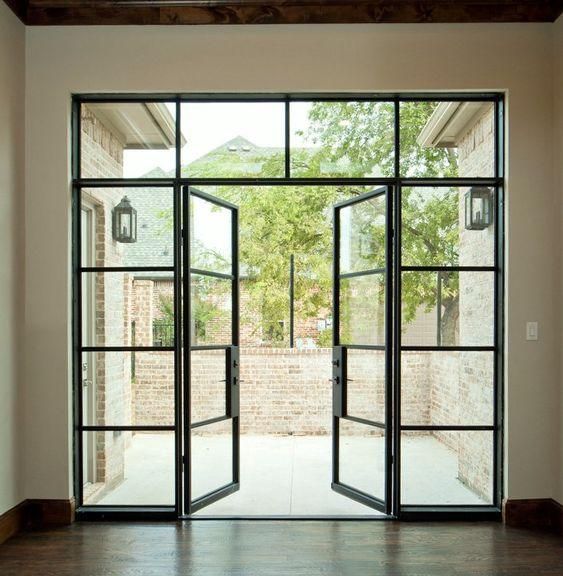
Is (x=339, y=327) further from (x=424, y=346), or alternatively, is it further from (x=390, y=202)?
(x=390, y=202)

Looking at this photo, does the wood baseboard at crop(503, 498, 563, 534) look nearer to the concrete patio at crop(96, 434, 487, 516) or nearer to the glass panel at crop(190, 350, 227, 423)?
the concrete patio at crop(96, 434, 487, 516)

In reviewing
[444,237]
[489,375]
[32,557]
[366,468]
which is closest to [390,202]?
[444,237]

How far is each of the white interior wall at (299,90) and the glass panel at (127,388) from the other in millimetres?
189

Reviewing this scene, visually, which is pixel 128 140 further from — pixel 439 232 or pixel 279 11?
pixel 439 232

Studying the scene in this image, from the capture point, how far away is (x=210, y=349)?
4340 millimetres

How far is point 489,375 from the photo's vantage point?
13.4 feet

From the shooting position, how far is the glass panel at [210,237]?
4266 millimetres

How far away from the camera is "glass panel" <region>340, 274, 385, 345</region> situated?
4215 millimetres

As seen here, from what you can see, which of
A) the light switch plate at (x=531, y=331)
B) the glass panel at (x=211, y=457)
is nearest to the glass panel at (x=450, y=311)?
the light switch plate at (x=531, y=331)

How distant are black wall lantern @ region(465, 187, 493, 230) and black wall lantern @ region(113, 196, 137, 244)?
2.35 metres

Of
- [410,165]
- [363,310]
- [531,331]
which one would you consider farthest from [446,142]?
[531,331]

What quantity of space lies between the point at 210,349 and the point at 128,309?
2.17ft

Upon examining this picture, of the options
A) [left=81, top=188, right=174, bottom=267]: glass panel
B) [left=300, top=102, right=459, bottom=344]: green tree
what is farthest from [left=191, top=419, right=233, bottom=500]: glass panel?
[left=300, top=102, right=459, bottom=344]: green tree

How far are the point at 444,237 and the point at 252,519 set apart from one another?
2.35 meters
